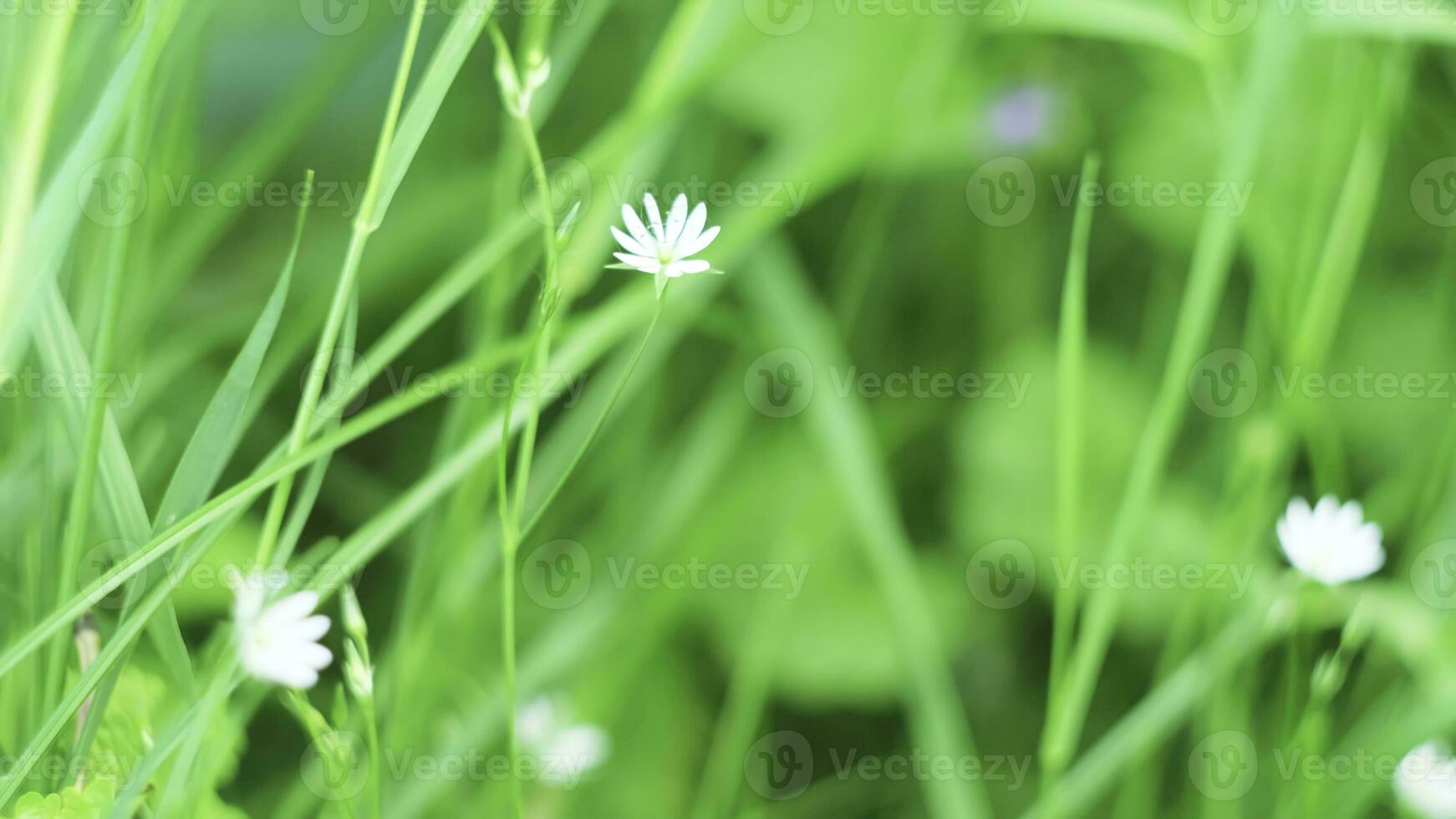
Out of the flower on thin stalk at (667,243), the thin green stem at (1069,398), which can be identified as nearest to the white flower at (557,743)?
the thin green stem at (1069,398)

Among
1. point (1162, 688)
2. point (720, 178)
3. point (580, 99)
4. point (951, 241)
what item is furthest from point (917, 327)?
point (1162, 688)

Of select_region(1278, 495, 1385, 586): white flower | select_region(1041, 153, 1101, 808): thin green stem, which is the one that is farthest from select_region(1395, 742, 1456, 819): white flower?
select_region(1041, 153, 1101, 808): thin green stem

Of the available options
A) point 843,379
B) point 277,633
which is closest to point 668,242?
point 277,633

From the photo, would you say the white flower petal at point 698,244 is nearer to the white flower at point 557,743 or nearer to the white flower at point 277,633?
the white flower at point 277,633

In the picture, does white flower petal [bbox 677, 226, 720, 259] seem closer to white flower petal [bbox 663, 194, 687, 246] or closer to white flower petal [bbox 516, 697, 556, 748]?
white flower petal [bbox 663, 194, 687, 246]

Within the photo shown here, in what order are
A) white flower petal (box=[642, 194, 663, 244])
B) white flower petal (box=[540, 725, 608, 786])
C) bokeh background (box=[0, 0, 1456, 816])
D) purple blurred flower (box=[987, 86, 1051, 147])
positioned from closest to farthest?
white flower petal (box=[642, 194, 663, 244]) < bokeh background (box=[0, 0, 1456, 816]) < white flower petal (box=[540, 725, 608, 786]) < purple blurred flower (box=[987, 86, 1051, 147])

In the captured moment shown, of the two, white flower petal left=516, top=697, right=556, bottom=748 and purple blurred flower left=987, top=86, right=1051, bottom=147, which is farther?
purple blurred flower left=987, top=86, right=1051, bottom=147
